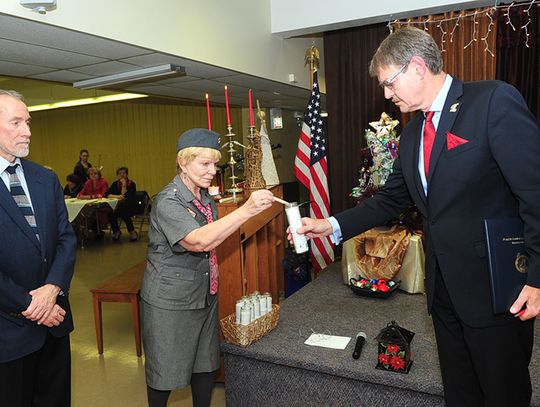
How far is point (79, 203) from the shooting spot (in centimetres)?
759

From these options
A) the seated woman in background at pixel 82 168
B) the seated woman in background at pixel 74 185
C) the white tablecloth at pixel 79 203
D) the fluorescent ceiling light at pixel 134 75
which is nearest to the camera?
the fluorescent ceiling light at pixel 134 75

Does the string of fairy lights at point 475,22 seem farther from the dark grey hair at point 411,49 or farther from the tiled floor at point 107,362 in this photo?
the tiled floor at point 107,362

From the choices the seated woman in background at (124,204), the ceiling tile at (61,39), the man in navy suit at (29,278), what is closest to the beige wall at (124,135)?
the seated woman in background at (124,204)

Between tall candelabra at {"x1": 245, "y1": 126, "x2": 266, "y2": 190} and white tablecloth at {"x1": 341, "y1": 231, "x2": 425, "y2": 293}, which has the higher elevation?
tall candelabra at {"x1": 245, "y1": 126, "x2": 266, "y2": 190}

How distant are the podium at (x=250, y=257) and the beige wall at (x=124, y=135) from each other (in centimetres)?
511

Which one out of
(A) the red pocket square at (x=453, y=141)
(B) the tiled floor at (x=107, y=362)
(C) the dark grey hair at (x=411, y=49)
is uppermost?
(C) the dark grey hair at (x=411, y=49)

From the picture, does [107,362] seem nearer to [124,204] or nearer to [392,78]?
[392,78]

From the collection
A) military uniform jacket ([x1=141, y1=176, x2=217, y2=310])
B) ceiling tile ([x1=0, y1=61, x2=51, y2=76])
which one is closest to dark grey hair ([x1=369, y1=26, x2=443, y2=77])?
military uniform jacket ([x1=141, y1=176, x2=217, y2=310])

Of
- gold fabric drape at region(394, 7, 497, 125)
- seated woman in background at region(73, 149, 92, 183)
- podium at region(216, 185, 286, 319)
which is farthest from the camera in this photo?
seated woman in background at region(73, 149, 92, 183)

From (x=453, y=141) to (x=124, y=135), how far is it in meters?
10.6

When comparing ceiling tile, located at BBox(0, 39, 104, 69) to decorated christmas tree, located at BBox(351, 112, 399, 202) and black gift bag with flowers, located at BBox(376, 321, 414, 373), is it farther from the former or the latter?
black gift bag with flowers, located at BBox(376, 321, 414, 373)

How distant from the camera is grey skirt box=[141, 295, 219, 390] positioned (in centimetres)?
229

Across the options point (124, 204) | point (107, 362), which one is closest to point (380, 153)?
point (107, 362)

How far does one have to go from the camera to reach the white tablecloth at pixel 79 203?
7434 mm
